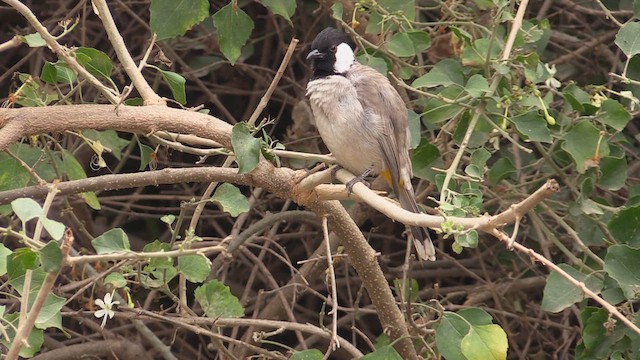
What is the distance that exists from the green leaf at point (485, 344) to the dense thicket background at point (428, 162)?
18 centimetres

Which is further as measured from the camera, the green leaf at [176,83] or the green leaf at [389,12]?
the green leaf at [389,12]

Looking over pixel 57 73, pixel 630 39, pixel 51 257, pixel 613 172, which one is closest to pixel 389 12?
→ pixel 630 39

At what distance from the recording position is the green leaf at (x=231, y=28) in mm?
2783

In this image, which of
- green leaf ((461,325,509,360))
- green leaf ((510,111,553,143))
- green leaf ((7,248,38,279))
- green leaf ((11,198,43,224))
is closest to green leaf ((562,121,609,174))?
green leaf ((510,111,553,143))

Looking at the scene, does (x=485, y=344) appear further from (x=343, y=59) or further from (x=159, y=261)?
(x=343, y=59)

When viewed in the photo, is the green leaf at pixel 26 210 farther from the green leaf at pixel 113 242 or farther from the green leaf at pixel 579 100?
the green leaf at pixel 579 100

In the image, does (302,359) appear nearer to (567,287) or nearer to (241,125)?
(241,125)

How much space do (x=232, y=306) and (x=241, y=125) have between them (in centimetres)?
60

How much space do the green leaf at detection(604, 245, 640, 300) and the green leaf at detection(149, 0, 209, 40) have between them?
1193mm

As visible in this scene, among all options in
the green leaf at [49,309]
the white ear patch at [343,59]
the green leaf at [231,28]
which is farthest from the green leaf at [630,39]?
the green leaf at [49,309]

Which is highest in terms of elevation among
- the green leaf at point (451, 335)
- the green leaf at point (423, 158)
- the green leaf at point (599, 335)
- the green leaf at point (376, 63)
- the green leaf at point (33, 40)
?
the green leaf at point (33, 40)

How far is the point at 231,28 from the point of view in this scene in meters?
2.79

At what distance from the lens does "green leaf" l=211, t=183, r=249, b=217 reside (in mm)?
2406

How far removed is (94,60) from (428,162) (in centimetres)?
100
